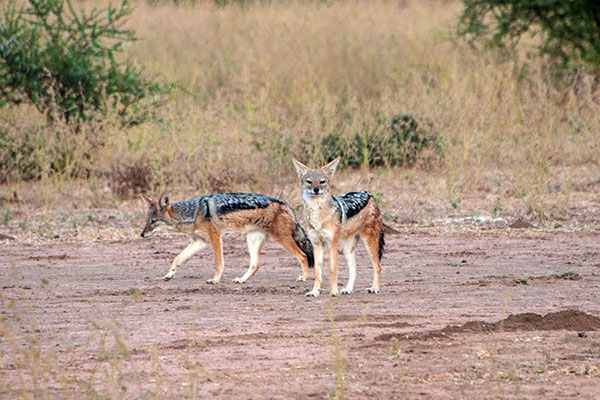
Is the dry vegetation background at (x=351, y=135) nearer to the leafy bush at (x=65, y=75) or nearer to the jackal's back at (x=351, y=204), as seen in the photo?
the leafy bush at (x=65, y=75)

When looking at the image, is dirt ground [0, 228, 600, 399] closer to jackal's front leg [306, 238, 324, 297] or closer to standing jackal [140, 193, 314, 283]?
jackal's front leg [306, 238, 324, 297]

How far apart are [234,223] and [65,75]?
7.05 metres

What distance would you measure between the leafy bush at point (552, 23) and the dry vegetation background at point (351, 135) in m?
0.45

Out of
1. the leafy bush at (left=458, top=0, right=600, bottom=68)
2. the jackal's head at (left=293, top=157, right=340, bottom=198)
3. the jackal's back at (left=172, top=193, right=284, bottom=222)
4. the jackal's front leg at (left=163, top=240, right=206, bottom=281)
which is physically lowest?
the jackal's front leg at (left=163, top=240, right=206, bottom=281)

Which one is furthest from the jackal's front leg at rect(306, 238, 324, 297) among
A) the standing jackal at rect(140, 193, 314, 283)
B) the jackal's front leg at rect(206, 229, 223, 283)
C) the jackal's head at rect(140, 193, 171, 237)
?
the jackal's head at rect(140, 193, 171, 237)

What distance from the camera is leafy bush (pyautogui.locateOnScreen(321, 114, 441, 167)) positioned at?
52.1ft

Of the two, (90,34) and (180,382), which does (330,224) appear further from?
Answer: (90,34)

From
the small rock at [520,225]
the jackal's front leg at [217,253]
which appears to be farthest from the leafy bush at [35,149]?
the small rock at [520,225]

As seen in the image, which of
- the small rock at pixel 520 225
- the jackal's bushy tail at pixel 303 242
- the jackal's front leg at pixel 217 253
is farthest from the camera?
the small rock at pixel 520 225

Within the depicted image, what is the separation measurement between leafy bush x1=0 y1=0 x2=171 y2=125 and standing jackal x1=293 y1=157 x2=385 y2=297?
23.8ft

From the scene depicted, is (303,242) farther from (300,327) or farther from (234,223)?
(300,327)

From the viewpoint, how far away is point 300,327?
25.3 ft

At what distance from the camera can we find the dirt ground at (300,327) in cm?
606

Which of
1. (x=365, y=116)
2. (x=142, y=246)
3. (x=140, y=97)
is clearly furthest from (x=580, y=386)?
(x=140, y=97)
